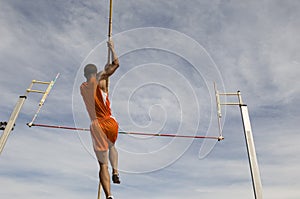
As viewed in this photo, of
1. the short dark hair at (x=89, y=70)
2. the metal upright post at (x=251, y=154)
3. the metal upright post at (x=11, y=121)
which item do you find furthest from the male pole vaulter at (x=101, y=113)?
the metal upright post at (x=11, y=121)

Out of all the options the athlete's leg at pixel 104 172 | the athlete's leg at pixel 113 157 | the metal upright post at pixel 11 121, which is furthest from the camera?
the metal upright post at pixel 11 121

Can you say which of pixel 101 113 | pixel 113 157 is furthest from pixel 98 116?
pixel 113 157

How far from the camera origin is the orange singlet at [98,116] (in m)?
5.29

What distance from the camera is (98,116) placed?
214 inches

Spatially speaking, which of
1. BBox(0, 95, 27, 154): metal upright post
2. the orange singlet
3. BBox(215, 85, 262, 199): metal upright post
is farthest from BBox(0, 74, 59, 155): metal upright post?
BBox(215, 85, 262, 199): metal upright post

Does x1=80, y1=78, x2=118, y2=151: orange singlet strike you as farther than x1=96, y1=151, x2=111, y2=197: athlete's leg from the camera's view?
Yes

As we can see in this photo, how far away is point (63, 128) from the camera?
9352 mm

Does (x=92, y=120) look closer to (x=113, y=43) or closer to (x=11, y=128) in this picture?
(x=113, y=43)

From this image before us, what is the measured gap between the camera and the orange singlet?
5.29 meters

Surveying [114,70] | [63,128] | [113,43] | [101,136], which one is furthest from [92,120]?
[63,128]

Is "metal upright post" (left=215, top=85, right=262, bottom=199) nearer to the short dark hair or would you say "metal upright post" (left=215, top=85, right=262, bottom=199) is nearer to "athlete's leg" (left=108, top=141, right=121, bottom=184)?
"athlete's leg" (left=108, top=141, right=121, bottom=184)

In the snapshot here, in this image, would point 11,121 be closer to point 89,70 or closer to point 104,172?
point 89,70

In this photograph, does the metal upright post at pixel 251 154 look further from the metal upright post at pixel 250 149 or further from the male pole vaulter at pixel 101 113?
the male pole vaulter at pixel 101 113

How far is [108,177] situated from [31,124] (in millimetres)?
A: 4913
